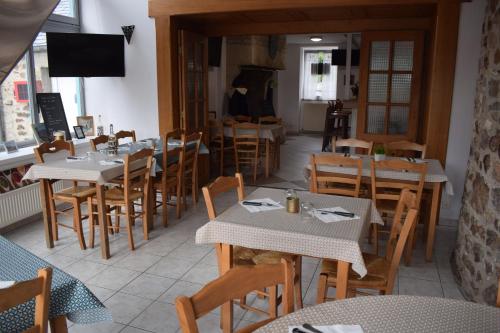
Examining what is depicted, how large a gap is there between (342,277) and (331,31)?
11.4ft

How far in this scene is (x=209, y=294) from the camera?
121 cm

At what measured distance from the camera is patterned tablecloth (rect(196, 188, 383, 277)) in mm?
1921

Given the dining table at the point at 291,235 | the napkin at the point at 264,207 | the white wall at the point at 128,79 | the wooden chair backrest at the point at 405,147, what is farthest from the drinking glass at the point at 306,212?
the white wall at the point at 128,79

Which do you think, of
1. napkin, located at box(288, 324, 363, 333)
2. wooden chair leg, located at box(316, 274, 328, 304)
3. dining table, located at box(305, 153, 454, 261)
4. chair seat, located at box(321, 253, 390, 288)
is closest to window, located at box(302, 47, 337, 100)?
dining table, located at box(305, 153, 454, 261)

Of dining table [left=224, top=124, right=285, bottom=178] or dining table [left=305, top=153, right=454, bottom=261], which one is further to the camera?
dining table [left=224, top=124, right=285, bottom=178]

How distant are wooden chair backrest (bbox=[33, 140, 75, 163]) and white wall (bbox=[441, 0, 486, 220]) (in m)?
3.39

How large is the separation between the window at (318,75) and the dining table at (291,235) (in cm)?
930

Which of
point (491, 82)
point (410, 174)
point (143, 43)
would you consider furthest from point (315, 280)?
point (143, 43)

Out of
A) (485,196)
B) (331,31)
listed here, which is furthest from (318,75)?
(485,196)

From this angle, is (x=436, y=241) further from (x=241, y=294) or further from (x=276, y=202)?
(x=241, y=294)

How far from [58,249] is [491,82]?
3.47 metres

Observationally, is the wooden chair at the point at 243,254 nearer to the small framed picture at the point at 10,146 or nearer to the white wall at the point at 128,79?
the small framed picture at the point at 10,146

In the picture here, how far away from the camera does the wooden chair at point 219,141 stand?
239 inches

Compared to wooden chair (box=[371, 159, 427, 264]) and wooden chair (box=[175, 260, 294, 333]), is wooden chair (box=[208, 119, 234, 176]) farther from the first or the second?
wooden chair (box=[175, 260, 294, 333])
